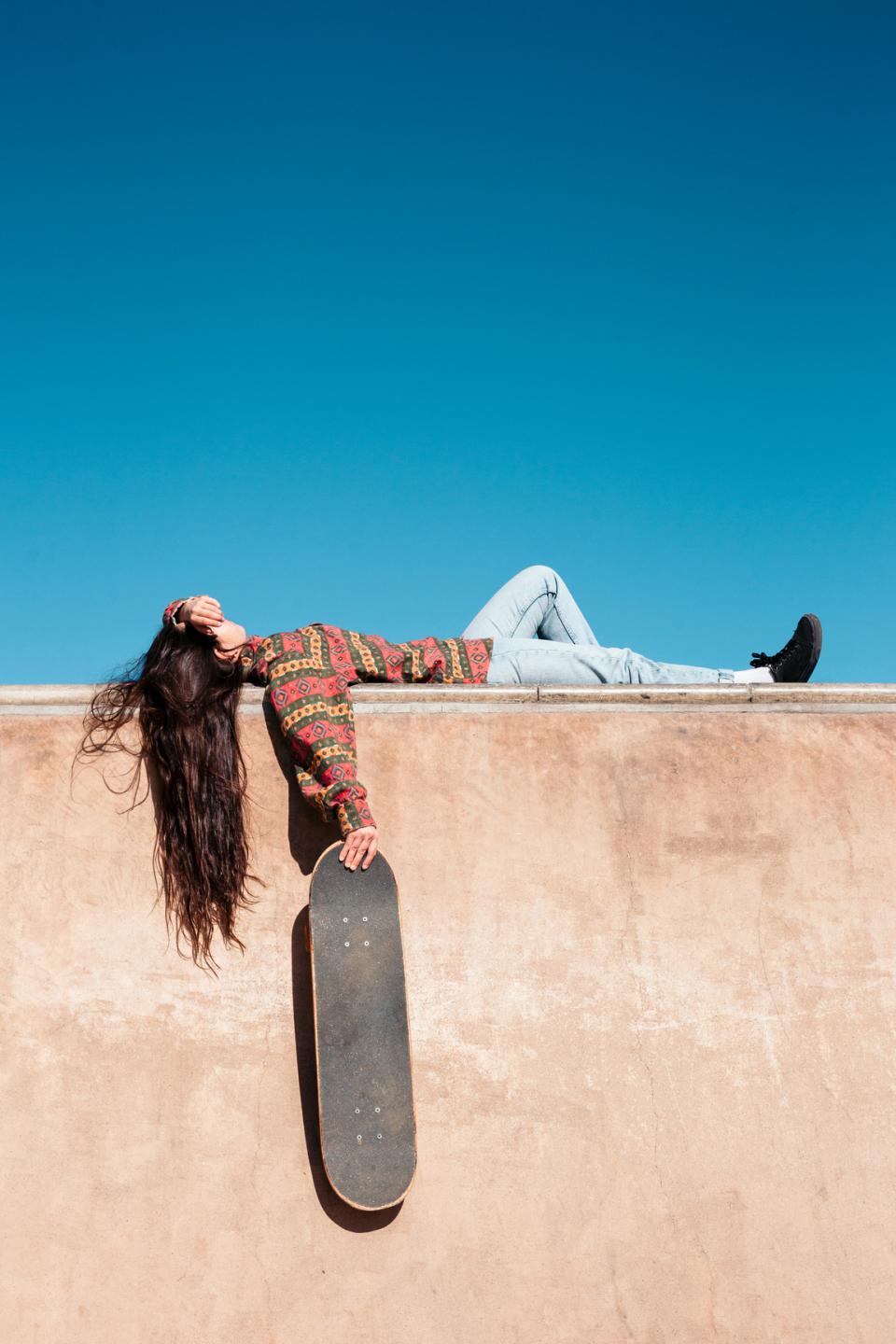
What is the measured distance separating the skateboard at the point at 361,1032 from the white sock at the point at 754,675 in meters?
1.96

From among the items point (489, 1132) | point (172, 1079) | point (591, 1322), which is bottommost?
point (591, 1322)

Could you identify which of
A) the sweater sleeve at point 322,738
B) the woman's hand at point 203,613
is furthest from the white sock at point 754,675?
the woman's hand at point 203,613

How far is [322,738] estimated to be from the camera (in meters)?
4.46

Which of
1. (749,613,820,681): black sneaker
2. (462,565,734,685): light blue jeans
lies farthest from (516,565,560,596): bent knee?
(749,613,820,681): black sneaker

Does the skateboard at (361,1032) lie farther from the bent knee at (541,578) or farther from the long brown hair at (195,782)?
the bent knee at (541,578)

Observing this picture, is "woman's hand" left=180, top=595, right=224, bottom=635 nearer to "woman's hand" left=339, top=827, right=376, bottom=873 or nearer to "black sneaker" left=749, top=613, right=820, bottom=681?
"woman's hand" left=339, top=827, right=376, bottom=873

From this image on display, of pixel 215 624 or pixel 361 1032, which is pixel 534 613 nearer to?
pixel 215 624

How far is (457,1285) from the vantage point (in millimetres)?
4164

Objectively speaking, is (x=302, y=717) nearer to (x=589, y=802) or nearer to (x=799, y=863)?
(x=589, y=802)

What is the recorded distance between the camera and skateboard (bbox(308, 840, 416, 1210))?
13.4 ft

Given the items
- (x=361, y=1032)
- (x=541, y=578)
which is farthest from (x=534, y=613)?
(x=361, y=1032)

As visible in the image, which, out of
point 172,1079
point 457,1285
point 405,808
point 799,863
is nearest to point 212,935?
point 172,1079

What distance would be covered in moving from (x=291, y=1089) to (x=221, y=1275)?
2.28 ft

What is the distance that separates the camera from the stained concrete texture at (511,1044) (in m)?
4.16
